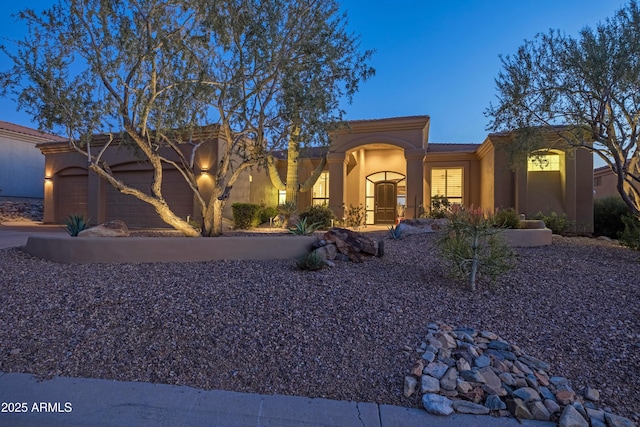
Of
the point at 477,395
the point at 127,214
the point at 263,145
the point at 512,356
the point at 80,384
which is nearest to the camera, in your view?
the point at 477,395

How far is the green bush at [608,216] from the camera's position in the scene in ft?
44.0

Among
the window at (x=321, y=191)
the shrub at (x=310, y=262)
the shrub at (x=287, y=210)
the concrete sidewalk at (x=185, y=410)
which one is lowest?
the concrete sidewalk at (x=185, y=410)

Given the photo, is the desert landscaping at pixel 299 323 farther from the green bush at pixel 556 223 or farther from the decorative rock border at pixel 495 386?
the green bush at pixel 556 223

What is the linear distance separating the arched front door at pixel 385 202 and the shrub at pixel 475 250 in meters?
12.8

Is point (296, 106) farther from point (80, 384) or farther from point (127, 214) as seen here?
point (127, 214)

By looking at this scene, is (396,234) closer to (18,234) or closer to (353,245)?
(353,245)

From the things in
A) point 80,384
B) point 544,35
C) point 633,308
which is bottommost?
point 80,384

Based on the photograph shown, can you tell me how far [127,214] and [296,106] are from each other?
39.8 feet

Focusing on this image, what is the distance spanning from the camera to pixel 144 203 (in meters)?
16.0

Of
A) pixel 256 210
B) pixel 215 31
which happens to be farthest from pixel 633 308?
pixel 256 210

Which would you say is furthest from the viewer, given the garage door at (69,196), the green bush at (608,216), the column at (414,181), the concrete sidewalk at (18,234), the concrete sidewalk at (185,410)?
the garage door at (69,196)

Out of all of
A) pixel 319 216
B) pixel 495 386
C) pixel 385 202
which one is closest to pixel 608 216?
pixel 385 202

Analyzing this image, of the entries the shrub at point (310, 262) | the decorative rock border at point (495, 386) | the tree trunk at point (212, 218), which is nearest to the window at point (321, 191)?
the tree trunk at point (212, 218)

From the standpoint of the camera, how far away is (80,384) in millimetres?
3205
